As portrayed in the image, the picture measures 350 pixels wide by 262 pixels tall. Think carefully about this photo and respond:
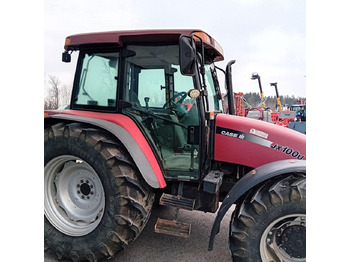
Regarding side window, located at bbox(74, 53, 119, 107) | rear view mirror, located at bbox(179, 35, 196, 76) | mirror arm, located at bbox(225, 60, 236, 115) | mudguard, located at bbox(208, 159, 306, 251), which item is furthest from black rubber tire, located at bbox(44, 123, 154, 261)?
mirror arm, located at bbox(225, 60, 236, 115)

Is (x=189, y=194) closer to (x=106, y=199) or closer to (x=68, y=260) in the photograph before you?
(x=106, y=199)

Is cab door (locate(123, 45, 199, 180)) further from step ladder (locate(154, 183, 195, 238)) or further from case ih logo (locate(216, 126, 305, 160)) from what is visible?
case ih logo (locate(216, 126, 305, 160))

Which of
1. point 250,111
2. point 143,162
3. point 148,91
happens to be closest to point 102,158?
point 143,162

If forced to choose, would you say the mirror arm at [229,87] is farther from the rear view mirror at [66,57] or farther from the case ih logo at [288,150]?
the rear view mirror at [66,57]

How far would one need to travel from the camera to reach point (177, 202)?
2.67 metres

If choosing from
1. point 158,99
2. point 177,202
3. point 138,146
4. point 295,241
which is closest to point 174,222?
point 177,202

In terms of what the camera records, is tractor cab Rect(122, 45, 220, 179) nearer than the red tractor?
No

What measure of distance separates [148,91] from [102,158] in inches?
33.9

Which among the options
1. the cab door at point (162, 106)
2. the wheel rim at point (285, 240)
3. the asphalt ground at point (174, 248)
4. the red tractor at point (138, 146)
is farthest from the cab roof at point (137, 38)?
the asphalt ground at point (174, 248)

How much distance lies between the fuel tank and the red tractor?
10 mm

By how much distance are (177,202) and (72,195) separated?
1228 millimetres

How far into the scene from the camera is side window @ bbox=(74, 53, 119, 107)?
284 centimetres

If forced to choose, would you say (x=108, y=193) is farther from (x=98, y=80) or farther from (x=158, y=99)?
(x=98, y=80)

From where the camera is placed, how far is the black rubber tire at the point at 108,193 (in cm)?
251
